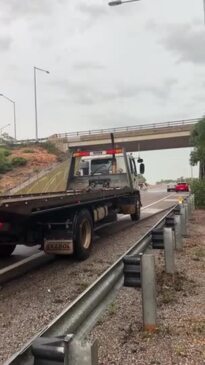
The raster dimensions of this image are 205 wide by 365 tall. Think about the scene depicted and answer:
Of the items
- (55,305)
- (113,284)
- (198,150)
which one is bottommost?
(55,305)

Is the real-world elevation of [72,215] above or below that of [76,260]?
above

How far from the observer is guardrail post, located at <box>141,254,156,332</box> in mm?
5027

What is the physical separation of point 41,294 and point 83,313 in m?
3.25

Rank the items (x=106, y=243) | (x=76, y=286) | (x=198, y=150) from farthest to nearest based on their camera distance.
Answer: (x=198, y=150) < (x=106, y=243) < (x=76, y=286)

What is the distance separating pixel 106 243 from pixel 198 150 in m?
17.4

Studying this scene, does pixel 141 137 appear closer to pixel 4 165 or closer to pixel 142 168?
pixel 4 165

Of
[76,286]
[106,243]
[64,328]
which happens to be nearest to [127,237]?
[106,243]

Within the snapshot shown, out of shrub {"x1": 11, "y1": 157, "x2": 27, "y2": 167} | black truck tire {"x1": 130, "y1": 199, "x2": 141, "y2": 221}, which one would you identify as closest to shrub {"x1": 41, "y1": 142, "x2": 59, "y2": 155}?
shrub {"x1": 11, "y1": 157, "x2": 27, "y2": 167}

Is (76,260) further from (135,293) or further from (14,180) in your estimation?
(14,180)

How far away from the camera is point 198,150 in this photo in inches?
1096

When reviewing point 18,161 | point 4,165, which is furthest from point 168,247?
point 18,161

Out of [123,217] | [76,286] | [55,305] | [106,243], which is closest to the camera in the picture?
[55,305]

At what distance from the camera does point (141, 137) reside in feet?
243

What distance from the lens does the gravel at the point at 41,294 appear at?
5.26 metres
